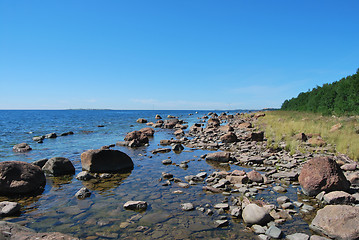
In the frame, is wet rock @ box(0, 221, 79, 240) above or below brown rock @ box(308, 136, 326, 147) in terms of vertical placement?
below

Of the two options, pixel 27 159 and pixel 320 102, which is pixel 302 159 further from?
pixel 320 102

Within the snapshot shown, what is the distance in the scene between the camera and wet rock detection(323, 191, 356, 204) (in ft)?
21.3

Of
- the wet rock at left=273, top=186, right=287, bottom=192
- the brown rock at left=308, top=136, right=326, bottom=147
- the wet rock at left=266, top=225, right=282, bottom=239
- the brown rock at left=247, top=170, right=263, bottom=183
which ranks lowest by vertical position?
the wet rock at left=266, top=225, right=282, bottom=239

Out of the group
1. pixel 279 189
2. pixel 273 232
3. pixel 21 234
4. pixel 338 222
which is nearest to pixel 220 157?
pixel 279 189

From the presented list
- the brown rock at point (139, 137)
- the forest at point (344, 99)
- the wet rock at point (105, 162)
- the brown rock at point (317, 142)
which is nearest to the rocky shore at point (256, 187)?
the wet rock at point (105, 162)

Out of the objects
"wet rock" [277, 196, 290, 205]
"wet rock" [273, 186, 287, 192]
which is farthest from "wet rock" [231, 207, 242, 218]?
"wet rock" [273, 186, 287, 192]

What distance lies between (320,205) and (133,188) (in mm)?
6752

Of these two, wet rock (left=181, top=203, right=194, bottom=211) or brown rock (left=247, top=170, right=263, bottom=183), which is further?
brown rock (left=247, top=170, right=263, bottom=183)

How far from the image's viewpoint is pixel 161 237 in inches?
207

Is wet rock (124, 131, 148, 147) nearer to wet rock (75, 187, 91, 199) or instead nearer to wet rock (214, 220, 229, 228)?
wet rock (75, 187, 91, 199)

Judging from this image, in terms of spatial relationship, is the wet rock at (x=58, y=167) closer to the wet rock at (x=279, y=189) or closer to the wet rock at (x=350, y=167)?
the wet rock at (x=279, y=189)

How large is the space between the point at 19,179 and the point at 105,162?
3.88m

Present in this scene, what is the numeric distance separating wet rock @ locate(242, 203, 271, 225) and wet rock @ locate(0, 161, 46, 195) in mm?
8141

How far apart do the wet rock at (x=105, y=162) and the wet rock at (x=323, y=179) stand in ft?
27.7
